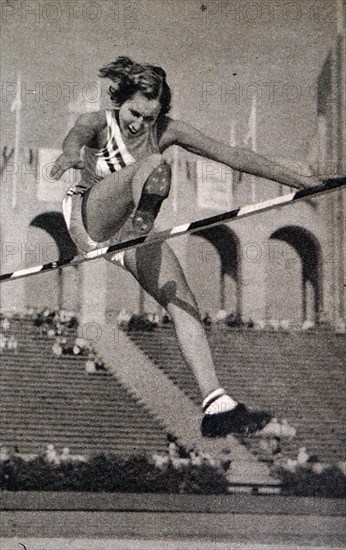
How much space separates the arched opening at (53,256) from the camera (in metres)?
5.67

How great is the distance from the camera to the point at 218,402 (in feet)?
18.1

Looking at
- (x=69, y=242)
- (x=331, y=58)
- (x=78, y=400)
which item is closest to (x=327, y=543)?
(x=78, y=400)

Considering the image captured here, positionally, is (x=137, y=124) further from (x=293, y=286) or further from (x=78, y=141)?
(x=293, y=286)

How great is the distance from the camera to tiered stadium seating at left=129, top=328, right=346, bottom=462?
18.2 feet

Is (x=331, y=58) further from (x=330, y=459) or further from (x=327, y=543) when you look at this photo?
(x=327, y=543)

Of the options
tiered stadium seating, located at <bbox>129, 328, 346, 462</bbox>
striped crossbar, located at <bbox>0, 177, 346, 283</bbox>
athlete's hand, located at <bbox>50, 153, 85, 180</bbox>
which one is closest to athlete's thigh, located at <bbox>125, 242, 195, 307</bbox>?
striped crossbar, located at <bbox>0, 177, 346, 283</bbox>


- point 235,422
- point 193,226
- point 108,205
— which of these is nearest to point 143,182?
point 108,205

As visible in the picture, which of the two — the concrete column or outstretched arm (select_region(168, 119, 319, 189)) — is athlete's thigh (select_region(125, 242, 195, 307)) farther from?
outstretched arm (select_region(168, 119, 319, 189))

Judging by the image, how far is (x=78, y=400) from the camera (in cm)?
552

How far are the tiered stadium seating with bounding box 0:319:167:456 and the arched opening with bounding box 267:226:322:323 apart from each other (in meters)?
1.04

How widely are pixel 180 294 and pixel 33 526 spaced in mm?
1589

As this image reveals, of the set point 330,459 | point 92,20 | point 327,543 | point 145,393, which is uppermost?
point 92,20

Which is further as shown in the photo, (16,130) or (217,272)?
(16,130)

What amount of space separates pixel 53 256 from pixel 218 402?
1324mm
